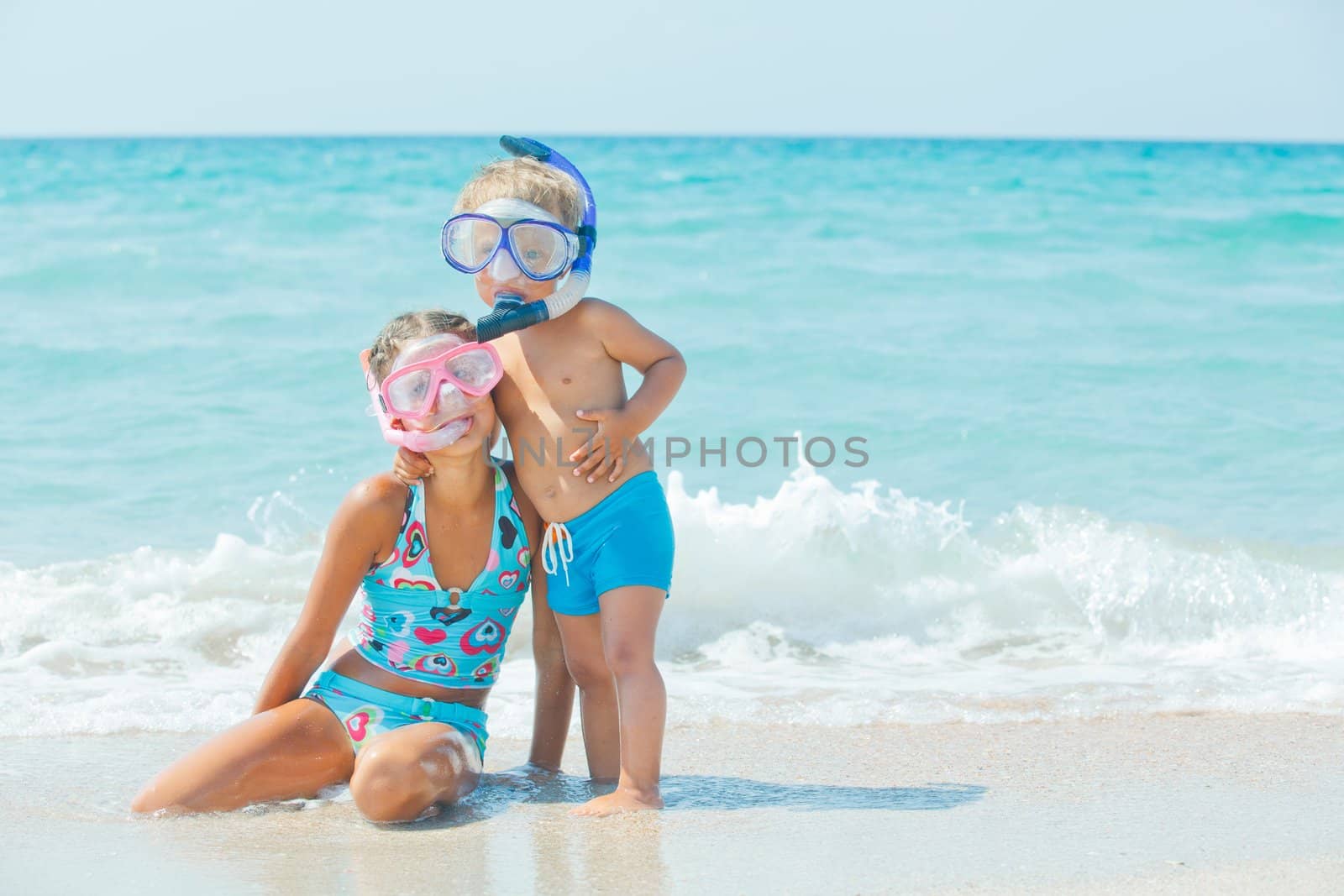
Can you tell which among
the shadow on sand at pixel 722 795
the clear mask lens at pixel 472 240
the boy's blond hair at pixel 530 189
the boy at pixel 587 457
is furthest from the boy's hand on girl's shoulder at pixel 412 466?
the shadow on sand at pixel 722 795

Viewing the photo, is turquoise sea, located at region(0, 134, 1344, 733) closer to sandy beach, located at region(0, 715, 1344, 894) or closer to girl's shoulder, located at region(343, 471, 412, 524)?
sandy beach, located at region(0, 715, 1344, 894)

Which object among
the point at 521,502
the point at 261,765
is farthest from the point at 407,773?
the point at 521,502

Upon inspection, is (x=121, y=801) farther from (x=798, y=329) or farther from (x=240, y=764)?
(x=798, y=329)

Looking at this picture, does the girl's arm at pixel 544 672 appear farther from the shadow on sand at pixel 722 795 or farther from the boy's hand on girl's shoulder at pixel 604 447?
the boy's hand on girl's shoulder at pixel 604 447

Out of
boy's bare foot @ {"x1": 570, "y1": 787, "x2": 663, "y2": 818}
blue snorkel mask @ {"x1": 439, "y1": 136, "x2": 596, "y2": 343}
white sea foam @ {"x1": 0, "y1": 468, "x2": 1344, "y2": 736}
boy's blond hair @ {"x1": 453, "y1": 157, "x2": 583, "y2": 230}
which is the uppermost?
boy's blond hair @ {"x1": 453, "y1": 157, "x2": 583, "y2": 230}

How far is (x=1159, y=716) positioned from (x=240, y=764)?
8.79ft

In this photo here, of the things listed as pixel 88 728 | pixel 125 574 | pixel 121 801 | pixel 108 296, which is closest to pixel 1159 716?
pixel 121 801

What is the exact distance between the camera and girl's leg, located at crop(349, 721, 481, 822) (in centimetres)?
285

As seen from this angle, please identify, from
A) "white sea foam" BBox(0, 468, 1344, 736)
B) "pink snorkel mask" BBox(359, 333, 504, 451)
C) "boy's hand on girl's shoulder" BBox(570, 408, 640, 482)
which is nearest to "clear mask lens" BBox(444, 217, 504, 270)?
"pink snorkel mask" BBox(359, 333, 504, 451)

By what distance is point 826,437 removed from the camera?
7.94 m

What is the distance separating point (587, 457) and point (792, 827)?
98cm

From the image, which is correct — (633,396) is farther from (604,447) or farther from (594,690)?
(594,690)

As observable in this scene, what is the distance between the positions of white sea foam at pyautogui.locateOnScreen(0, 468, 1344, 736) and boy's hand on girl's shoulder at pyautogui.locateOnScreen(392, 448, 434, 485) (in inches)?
44.8

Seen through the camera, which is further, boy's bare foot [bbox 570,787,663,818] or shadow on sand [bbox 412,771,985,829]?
shadow on sand [bbox 412,771,985,829]
